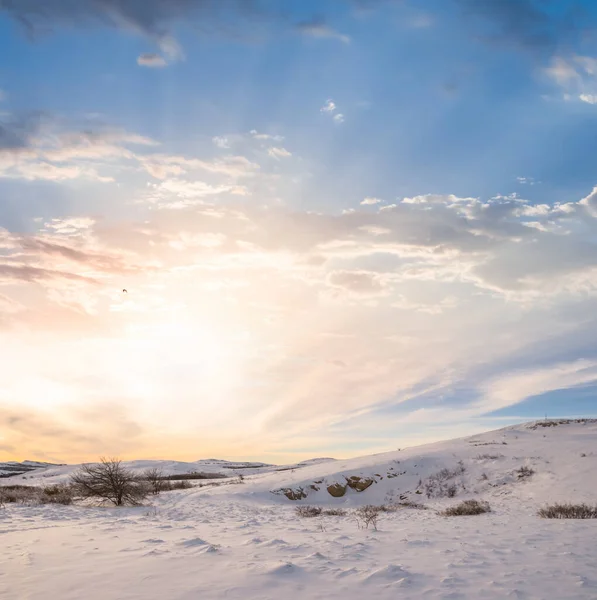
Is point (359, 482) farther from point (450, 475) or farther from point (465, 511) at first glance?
point (465, 511)

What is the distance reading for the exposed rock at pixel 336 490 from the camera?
87.4ft

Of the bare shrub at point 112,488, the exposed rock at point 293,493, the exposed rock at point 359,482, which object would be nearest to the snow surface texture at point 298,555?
the bare shrub at point 112,488

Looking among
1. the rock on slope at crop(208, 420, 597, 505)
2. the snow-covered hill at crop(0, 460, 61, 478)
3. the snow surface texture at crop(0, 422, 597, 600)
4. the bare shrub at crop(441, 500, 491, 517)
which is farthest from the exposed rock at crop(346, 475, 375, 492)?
the snow-covered hill at crop(0, 460, 61, 478)

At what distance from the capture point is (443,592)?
6.18 metres

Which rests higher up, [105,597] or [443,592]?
[105,597]

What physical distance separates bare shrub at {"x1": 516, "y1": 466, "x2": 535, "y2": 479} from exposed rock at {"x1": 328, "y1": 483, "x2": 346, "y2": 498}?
9143 mm

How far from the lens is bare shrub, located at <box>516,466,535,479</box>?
23891 mm

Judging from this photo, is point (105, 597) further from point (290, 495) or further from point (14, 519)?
point (290, 495)

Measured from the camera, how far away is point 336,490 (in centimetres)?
2688

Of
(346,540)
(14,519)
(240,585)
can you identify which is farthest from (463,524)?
(14,519)

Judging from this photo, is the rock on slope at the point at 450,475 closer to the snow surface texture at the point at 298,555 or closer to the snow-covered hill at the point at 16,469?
the snow surface texture at the point at 298,555

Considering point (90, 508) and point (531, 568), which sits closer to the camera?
point (531, 568)

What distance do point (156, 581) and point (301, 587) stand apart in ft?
6.65

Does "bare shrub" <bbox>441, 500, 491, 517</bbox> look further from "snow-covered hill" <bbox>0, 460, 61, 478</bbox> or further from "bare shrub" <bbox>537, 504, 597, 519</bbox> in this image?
"snow-covered hill" <bbox>0, 460, 61, 478</bbox>
